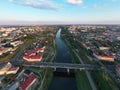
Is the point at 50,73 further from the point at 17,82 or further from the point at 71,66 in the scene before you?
the point at 17,82

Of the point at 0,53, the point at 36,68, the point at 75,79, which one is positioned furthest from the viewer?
the point at 0,53

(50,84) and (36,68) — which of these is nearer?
(50,84)

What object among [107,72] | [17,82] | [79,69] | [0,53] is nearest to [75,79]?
[79,69]

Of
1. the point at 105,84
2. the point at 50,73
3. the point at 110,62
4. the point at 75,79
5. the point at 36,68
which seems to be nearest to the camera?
the point at 105,84

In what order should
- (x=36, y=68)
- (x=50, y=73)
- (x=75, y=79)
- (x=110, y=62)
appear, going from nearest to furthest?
(x=75, y=79)
(x=50, y=73)
(x=36, y=68)
(x=110, y=62)

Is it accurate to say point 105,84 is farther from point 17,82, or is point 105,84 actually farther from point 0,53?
point 0,53

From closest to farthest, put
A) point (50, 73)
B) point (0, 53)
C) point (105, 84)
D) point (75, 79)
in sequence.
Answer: point (105, 84) < point (75, 79) < point (50, 73) < point (0, 53)

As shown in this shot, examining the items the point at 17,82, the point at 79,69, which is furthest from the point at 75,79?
the point at 17,82

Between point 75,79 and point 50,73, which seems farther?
point 50,73

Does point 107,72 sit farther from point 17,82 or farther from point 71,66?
point 17,82
